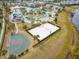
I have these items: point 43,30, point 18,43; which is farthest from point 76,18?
point 18,43

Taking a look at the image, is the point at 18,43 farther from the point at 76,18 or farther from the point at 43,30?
the point at 76,18

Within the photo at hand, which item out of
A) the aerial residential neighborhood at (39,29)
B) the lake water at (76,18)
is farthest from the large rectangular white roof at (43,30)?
the lake water at (76,18)

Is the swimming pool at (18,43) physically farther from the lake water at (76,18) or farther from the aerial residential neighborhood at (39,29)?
the lake water at (76,18)

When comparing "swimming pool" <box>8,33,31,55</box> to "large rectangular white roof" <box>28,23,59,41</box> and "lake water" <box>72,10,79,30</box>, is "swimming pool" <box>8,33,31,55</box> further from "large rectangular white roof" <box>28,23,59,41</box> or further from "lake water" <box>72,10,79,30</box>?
"lake water" <box>72,10,79,30</box>

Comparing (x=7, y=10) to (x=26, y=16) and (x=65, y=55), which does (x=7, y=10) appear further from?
(x=65, y=55)

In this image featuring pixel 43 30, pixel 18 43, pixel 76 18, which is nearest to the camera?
pixel 18 43

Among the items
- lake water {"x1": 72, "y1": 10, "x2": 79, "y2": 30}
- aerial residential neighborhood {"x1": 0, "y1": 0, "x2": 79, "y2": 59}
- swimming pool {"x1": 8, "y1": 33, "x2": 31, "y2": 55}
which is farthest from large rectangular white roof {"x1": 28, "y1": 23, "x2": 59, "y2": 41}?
lake water {"x1": 72, "y1": 10, "x2": 79, "y2": 30}

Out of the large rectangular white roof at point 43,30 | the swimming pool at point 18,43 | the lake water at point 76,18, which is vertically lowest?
the swimming pool at point 18,43

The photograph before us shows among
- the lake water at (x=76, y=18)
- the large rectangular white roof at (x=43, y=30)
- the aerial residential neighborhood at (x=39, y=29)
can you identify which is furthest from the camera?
the lake water at (x=76, y=18)
